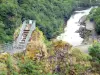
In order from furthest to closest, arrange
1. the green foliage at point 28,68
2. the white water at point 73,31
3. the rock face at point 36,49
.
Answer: the white water at point 73,31 < the rock face at point 36,49 < the green foliage at point 28,68

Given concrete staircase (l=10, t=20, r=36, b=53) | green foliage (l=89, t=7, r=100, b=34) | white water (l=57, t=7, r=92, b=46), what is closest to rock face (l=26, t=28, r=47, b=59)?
concrete staircase (l=10, t=20, r=36, b=53)

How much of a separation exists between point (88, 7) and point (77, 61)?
76.9m

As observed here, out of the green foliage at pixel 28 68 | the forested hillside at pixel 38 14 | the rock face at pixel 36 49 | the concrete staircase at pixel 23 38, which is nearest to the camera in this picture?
the green foliage at pixel 28 68

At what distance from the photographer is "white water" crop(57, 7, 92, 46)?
71.3 meters

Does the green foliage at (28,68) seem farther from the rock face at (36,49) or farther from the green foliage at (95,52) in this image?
the green foliage at (95,52)

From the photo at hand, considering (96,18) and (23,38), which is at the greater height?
(23,38)

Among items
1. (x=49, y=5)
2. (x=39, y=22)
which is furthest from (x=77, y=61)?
(x=49, y=5)

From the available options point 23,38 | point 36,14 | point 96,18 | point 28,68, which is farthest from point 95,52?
point 96,18

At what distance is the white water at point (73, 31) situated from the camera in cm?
7131

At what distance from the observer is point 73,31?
79562 mm

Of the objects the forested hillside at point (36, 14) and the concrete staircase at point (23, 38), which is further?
the forested hillside at point (36, 14)

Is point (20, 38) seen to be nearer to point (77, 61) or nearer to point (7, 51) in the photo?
point (7, 51)

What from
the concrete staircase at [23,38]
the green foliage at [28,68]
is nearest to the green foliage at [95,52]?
the concrete staircase at [23,38]

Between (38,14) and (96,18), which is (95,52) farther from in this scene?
(38,14)
